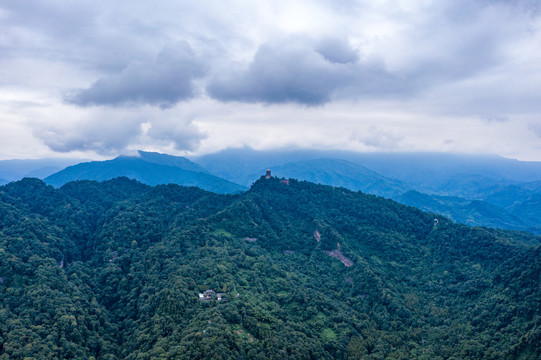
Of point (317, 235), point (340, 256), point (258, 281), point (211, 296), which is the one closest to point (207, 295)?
point (211, 296)

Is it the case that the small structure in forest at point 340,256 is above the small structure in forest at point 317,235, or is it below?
below

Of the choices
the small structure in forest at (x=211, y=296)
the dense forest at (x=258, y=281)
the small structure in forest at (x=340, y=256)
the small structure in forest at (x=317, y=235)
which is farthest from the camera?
the small structure in forest at (x=317, y=235)

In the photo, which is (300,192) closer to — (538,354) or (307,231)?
(307,231)

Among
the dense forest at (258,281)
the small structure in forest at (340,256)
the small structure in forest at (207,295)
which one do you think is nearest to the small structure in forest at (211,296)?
the small structure in forest at (207,295)

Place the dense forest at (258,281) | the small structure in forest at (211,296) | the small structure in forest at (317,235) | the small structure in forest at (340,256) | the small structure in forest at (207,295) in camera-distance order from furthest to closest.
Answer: the small structure in forest at (317,235), the small structure in forest at (340,256), the small structure in forest at (207,295), the small structure in forest at (211,296), the dense forest at (258,281)

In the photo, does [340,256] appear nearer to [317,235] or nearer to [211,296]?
[317,235]

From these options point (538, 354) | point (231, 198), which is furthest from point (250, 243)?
point (538, 354)

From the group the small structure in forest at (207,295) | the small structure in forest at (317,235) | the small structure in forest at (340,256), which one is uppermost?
the small structure in forest at (317,235)

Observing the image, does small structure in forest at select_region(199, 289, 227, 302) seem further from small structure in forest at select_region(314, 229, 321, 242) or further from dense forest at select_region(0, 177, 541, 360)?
small structure in forest at select_region(314, 229, 321, 242)

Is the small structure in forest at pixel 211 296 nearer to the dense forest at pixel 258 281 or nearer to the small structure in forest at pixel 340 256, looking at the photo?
the dense forest at pixel 258 281
